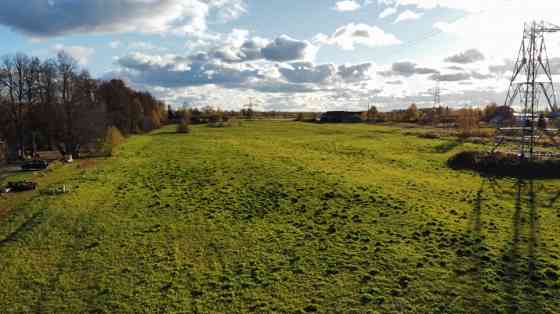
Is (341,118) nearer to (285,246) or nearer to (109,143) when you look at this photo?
(109,143)

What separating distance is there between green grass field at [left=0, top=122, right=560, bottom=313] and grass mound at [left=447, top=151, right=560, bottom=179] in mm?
3422

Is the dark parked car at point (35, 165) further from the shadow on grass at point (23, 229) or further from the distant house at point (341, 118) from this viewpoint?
the distant house at point (341, 118)

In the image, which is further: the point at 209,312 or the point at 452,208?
the point at 452,208

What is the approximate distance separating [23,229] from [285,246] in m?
15.1

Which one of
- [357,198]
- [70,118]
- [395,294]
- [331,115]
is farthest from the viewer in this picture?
[331,115]

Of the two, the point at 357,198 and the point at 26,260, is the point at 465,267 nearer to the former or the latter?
the point at 357,198

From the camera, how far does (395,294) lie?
40.9ft

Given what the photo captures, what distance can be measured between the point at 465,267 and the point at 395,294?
12.9 ft

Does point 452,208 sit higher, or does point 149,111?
point 149,111

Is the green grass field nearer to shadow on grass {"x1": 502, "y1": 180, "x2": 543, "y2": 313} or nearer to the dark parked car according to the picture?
shadow on grass {"x1": 502, "y1": 180, "x2": 543, "y2": 313}

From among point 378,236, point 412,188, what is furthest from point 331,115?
point 378,236

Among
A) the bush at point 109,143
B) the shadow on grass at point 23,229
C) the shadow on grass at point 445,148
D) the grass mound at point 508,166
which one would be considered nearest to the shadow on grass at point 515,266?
the grass mound at point 508,166

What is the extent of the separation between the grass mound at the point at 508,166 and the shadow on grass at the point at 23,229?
36.8 meters

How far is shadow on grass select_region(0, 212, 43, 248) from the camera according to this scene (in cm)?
1812
